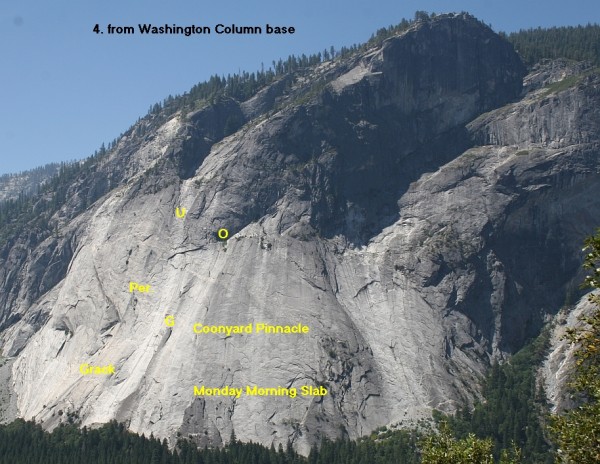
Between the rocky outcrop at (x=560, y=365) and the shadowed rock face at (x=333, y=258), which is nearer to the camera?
the rocky outcrop at (x=560, y=365)

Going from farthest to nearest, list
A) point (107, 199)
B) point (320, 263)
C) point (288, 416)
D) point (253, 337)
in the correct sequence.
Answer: point (107, 199) < point (320, 263) < point (253, 337) < point (288, 416)

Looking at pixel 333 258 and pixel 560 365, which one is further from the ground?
pixel 333 258

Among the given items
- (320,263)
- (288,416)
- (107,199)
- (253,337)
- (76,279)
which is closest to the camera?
(288,416)

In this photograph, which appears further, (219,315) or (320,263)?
(320,263)

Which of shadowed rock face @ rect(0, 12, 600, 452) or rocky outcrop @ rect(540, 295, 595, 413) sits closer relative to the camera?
rocky outcrop @ rect(540, 295, 595, 413)

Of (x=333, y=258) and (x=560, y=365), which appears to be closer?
(x=560, y=365)

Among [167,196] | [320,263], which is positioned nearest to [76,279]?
[167,196]

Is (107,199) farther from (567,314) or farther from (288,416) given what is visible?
(567,314)

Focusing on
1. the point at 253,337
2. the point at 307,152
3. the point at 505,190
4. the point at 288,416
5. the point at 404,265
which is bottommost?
the point at 288,416
